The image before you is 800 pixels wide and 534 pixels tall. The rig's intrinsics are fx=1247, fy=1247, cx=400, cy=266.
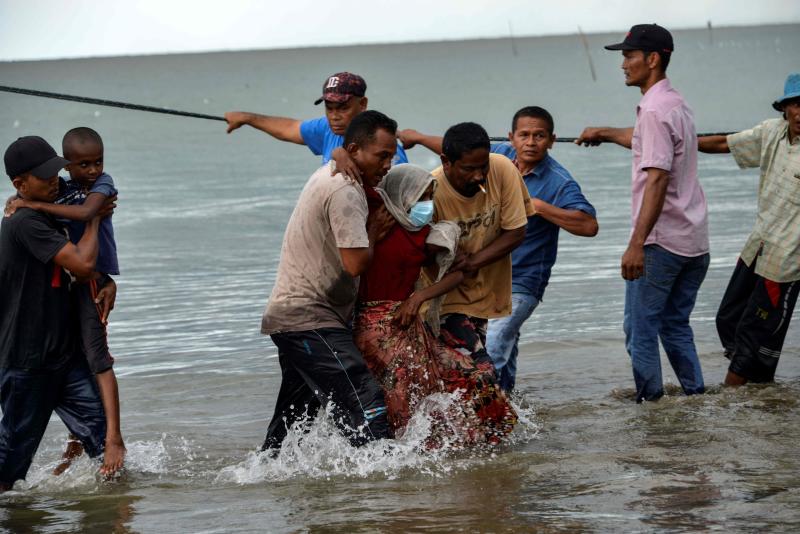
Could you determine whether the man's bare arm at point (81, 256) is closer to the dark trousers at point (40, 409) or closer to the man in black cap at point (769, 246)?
the dark trousers at point (40, 409)

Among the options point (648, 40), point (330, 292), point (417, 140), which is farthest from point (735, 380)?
point (330, 292)

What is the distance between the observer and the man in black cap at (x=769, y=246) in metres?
6.91

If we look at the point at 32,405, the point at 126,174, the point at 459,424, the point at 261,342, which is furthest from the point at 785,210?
the point at 126,174

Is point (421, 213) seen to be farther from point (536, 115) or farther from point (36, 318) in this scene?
point (36, 318)

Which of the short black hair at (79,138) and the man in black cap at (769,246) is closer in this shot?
the short black hair at (79,138)

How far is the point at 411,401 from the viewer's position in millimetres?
5816

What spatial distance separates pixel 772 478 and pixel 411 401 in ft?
5.38

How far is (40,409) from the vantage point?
583 cm

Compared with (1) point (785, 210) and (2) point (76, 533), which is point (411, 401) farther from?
(1) point (785, 210)

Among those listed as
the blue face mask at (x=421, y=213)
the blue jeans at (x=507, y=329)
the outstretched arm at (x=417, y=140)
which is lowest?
the blue jeans at (x=507, y=329)

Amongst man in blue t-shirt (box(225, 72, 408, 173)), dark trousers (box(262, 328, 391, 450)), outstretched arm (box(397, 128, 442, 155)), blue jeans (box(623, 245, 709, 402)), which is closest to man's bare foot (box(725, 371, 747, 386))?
blue jeans (box(623, 245, 709, 402))

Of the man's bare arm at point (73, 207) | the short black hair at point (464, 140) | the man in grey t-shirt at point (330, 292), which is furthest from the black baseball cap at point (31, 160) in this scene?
the short black hair at point (464, 140)

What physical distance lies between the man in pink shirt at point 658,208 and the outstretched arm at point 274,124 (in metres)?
1.90

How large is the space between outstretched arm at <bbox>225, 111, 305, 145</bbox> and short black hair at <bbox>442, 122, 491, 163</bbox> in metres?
1.53
